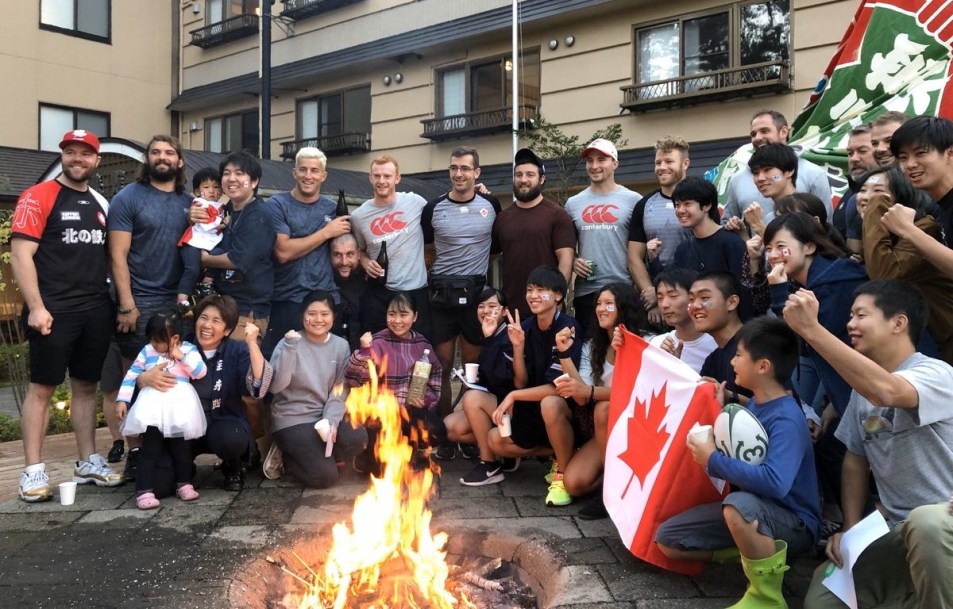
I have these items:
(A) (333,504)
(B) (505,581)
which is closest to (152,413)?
(A) (333,504)

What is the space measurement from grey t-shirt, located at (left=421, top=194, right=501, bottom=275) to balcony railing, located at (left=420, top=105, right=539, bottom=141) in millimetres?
6779

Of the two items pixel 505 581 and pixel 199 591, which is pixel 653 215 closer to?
pixel 505 581

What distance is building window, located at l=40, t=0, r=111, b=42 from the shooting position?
16.2 m

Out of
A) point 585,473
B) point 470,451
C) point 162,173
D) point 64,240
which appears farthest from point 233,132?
point 585,473

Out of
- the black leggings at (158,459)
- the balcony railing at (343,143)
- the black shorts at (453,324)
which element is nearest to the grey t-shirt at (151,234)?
the black leggings at (158,459)

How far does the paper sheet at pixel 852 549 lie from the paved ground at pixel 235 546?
0.38 meters

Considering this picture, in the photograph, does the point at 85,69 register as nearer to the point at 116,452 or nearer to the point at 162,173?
the point at 162,173

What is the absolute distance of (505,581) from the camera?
3.84 metres

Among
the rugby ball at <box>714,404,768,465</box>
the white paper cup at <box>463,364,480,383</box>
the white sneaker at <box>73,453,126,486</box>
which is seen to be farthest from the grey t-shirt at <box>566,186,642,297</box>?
the white sneaker at <box>73,453,126,486</box>

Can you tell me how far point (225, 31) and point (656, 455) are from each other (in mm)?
16718

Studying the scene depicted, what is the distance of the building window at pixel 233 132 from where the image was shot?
17469mm

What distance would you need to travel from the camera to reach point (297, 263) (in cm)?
575

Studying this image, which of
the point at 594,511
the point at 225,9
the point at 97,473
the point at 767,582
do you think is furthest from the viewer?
the point at 225,9

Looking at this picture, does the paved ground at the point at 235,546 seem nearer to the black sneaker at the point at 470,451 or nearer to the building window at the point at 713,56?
the black sneaker at the point at 470,451
